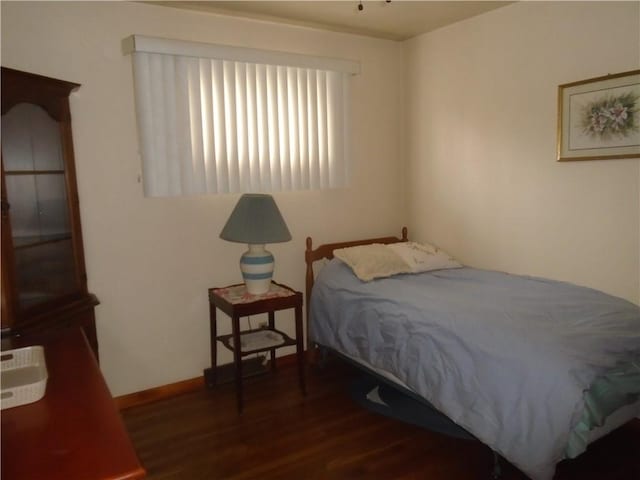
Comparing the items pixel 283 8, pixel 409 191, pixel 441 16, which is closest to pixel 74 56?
pixel 283 8

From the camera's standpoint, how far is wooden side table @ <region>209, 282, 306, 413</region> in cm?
274

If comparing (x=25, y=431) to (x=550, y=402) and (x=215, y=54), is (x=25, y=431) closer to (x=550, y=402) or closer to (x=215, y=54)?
(x=550, y=402)

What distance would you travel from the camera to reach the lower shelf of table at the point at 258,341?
9.39 feet

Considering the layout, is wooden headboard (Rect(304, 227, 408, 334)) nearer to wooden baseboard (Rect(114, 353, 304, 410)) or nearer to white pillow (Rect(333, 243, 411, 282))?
white pillow (Rect(333, 243, 411, 282))

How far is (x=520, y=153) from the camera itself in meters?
3.01

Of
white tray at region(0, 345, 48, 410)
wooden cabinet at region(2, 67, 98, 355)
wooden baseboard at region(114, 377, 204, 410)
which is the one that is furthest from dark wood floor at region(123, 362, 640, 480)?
white tray at region(0, 345, 48, 410)

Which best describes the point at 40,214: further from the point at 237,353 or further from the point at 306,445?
the point at 306,445

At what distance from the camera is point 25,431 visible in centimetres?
119

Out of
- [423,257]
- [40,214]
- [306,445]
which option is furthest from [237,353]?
[423,257]

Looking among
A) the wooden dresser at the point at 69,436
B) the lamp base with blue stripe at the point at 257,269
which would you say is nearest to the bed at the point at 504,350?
the lamp base with blue stripe at the point at 257,269

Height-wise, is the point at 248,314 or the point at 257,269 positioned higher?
the point at 257,269

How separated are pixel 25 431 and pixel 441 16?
3203 mm

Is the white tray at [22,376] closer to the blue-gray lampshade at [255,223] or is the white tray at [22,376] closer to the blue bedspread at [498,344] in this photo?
the blue-gray lampshade at [255,223]

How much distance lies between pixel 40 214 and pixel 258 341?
1.41 metres
